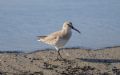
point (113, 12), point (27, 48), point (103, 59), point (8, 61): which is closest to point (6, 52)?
point (27, 48)

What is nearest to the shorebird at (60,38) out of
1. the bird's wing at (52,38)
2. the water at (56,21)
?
the bird's wing at (52,38)

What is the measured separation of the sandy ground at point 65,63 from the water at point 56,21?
55 cm

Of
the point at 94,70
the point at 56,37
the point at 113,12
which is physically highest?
the point at 113,12

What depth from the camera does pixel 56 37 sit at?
10984 millimetres

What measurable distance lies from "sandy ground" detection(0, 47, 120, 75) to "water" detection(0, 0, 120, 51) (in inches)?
21.6

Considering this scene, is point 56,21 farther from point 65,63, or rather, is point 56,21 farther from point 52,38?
point 65,63

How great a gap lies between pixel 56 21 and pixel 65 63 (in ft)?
11.4

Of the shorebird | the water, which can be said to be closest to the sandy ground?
the shorebird

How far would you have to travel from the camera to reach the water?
12.4 metres

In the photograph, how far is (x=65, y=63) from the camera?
34.4 ft

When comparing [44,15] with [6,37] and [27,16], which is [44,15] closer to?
[27,16]

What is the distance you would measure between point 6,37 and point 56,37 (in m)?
1.96

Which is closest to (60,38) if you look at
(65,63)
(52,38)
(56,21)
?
(52,38)

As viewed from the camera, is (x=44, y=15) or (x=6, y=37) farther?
(x=44, y=15)
